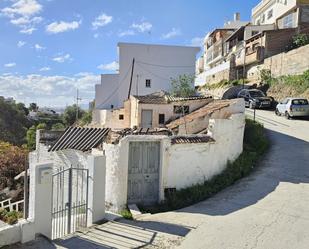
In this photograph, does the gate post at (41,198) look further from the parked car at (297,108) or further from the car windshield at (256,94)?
the car windshield at (256,94)

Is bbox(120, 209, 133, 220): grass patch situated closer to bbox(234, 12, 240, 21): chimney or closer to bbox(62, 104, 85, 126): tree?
bbox(62, 104, 85, 126): tree

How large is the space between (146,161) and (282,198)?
15.0 feet

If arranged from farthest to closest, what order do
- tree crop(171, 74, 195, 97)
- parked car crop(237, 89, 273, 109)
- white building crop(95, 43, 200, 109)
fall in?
white building crop(95, 43, 200, 109)
parked car crop(237, 89, 273, 109)
tree crop(171, 74, 195, 97)

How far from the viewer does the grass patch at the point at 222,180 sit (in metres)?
11.8

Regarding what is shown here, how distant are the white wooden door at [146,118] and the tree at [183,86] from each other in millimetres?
7930

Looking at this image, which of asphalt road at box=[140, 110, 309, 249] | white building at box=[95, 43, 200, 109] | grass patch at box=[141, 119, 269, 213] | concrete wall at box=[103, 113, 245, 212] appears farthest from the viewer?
white building at box=[95, 43, 200, 109]

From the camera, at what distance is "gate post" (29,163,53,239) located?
27.3ft

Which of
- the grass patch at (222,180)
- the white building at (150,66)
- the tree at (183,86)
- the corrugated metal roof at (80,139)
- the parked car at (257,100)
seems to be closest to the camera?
the grass patch at (222,180)

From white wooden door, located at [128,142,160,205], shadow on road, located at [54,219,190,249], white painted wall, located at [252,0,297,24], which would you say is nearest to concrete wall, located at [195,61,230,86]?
white painted wall, located at [252,0,297,24]

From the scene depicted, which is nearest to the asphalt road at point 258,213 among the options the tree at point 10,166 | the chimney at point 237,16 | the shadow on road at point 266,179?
the shadow on road at point 266,179

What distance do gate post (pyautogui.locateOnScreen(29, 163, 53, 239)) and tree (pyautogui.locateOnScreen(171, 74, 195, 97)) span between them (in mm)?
23565

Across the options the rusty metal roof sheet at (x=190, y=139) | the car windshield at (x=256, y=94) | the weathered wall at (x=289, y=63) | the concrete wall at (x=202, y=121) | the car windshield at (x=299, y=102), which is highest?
the weathered wall at (x=289, y=63)

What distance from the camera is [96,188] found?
397 inches

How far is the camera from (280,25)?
4919cm
